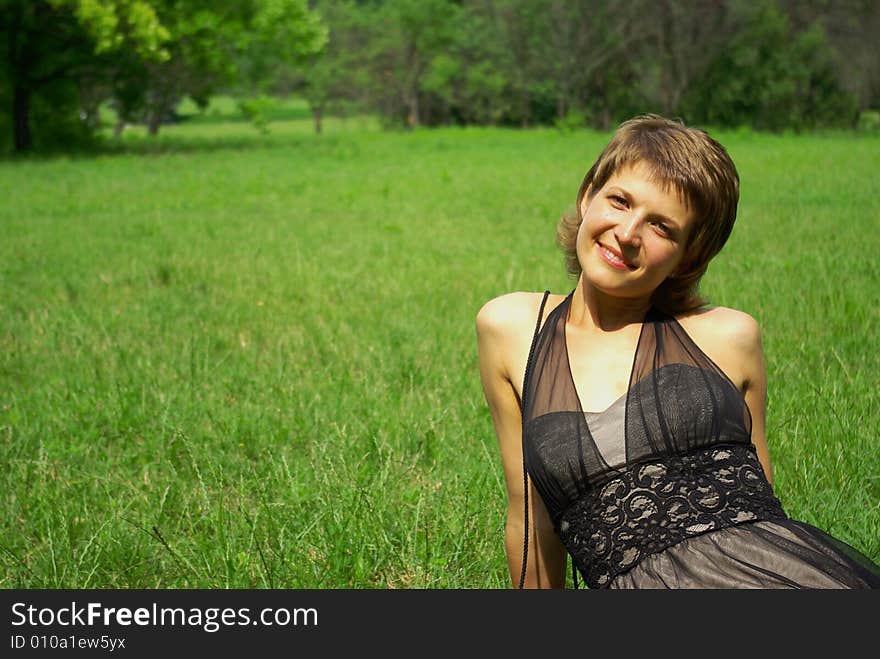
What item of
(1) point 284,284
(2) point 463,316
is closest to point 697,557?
(2) point 463,316

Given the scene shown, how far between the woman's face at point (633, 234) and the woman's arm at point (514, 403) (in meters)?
0.25

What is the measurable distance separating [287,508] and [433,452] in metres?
0.89

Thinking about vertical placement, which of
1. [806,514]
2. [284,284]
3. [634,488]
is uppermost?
[634,488]

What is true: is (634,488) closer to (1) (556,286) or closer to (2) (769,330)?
(2) (769,330)

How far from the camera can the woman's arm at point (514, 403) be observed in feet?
8.62

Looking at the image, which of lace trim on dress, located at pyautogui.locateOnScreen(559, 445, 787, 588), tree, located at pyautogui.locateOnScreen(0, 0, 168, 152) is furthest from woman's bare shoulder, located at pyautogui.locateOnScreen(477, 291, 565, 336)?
tree, located at pyautogui.locateOnScreen(0, 0, 168, 152)

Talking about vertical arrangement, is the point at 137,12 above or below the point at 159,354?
above

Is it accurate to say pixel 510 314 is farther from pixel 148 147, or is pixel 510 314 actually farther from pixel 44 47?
pixel 44 47

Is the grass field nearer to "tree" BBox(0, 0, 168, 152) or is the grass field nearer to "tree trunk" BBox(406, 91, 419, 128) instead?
"tree" BBox(0, 0, 168, 152)

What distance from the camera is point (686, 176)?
238cm

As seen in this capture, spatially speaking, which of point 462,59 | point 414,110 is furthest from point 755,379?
point 462,59

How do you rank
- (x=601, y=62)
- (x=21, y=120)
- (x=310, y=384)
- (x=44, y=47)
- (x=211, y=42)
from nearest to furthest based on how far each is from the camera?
1. (x=310, y=384)
2. (x=211, y=42)
3. (x=21, y=120)
4. (x=44, y=47)
5. (x=601, y=62)

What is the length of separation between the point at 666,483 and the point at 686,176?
701 millimetres

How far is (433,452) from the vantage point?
179 inches
